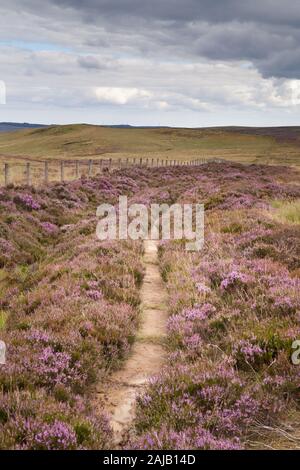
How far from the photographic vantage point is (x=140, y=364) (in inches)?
298

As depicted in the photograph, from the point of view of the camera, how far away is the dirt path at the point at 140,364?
238 inches

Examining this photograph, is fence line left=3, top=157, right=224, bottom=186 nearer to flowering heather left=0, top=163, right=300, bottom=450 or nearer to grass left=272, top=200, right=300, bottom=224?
grass left=272, top=200, right=300, bottom=224

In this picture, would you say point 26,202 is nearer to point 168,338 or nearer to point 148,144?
point 168,338

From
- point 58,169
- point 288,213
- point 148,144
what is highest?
point 148,144

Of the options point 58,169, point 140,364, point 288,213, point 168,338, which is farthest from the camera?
point 58,169

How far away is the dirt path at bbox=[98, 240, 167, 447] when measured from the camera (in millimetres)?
6051

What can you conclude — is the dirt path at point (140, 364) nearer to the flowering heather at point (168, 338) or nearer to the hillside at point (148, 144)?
the flowering heather at point (168, 338)

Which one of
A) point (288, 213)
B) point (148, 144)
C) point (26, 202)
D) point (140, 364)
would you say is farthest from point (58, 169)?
point (148, 144)

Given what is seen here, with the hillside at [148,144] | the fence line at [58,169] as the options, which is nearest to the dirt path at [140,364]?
the fence line at [58,169]

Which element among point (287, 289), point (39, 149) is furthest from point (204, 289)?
point (39, 149)

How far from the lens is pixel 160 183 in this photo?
3909 centimetres

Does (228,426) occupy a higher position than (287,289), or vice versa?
(287,289)
